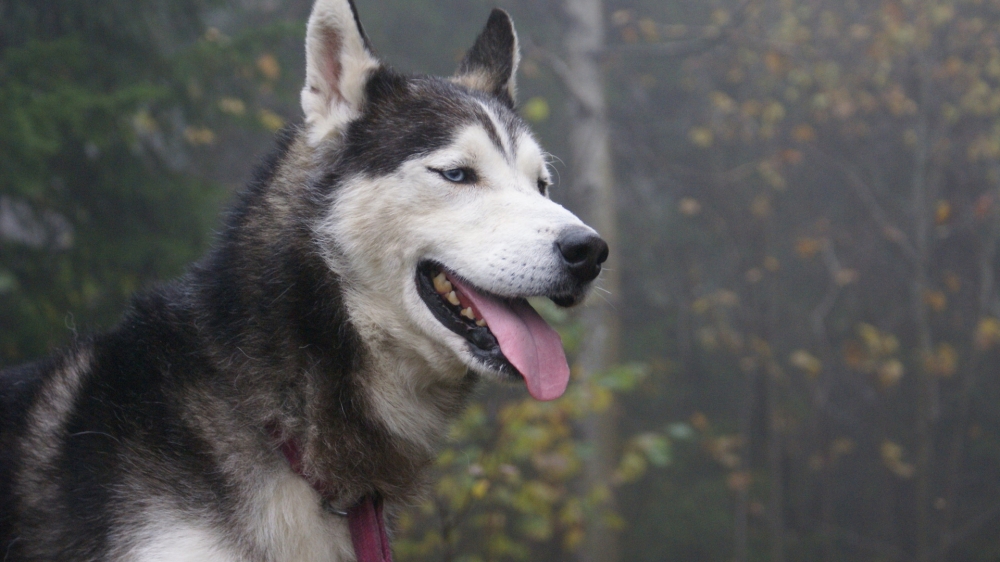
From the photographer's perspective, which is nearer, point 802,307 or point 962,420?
point 962,420


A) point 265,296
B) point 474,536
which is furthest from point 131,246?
point 474,536

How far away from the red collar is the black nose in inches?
39.2

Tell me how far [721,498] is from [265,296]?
12348mm

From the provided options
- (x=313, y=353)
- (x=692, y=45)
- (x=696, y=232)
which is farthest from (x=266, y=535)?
(x=696, y=232)

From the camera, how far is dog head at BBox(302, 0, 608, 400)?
2.58m

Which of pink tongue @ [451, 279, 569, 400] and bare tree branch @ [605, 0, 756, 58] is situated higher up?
bare tree branch @ [605, 0, 756, 58]

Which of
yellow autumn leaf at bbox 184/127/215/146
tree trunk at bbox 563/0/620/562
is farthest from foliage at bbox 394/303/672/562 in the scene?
yellow autumn leaf at bbox 184/127/215/146

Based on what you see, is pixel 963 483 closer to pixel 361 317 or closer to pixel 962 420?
pixel 962 420

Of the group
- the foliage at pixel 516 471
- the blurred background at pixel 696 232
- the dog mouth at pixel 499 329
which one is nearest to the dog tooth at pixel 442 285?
the dog mouth at pixel 499 329

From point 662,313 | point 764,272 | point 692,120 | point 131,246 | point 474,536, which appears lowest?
point 474,536

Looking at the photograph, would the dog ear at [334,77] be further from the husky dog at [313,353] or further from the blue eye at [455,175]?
the blue eye at [455,175]

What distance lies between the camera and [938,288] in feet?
39.0

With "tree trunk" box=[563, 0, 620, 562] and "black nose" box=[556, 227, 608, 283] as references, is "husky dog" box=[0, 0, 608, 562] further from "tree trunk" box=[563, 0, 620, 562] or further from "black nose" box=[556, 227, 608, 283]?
"tree trunk" box=[563, 0, 620, 562]

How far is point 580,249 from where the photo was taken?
8.43 feet
